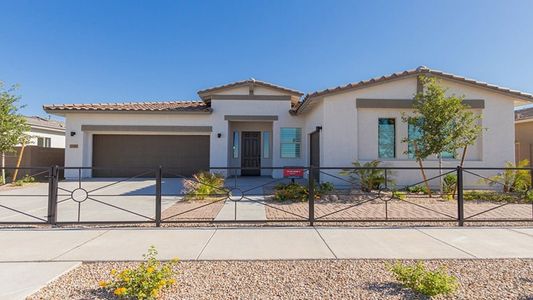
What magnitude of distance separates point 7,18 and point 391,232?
15.8 meters

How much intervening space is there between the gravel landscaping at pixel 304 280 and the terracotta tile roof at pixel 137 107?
11.5 meters

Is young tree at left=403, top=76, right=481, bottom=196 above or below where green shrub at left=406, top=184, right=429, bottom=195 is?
above

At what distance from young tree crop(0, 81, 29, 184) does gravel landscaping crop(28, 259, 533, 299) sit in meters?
12.9

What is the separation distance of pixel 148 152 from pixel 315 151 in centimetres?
911

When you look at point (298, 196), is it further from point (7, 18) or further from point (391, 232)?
point (7, 18)

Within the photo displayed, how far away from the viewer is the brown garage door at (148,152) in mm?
14664

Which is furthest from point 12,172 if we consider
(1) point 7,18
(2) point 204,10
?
(2) point 204,10

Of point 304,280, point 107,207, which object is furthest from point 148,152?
point 304,280

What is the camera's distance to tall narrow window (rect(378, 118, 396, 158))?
10797 mm

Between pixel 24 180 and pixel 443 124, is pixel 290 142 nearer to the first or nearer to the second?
pixel 443 124

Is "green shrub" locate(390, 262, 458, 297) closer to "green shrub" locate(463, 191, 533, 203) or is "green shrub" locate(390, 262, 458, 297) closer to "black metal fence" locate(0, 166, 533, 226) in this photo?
"black metal fence" locate(0, 166, 533, 226)

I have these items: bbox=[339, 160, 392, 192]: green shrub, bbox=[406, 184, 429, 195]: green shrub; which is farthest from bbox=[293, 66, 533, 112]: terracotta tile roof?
bbox=[406, 184, 429, 195]: green shrub

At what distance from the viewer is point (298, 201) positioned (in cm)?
856

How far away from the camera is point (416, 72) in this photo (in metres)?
10.4
